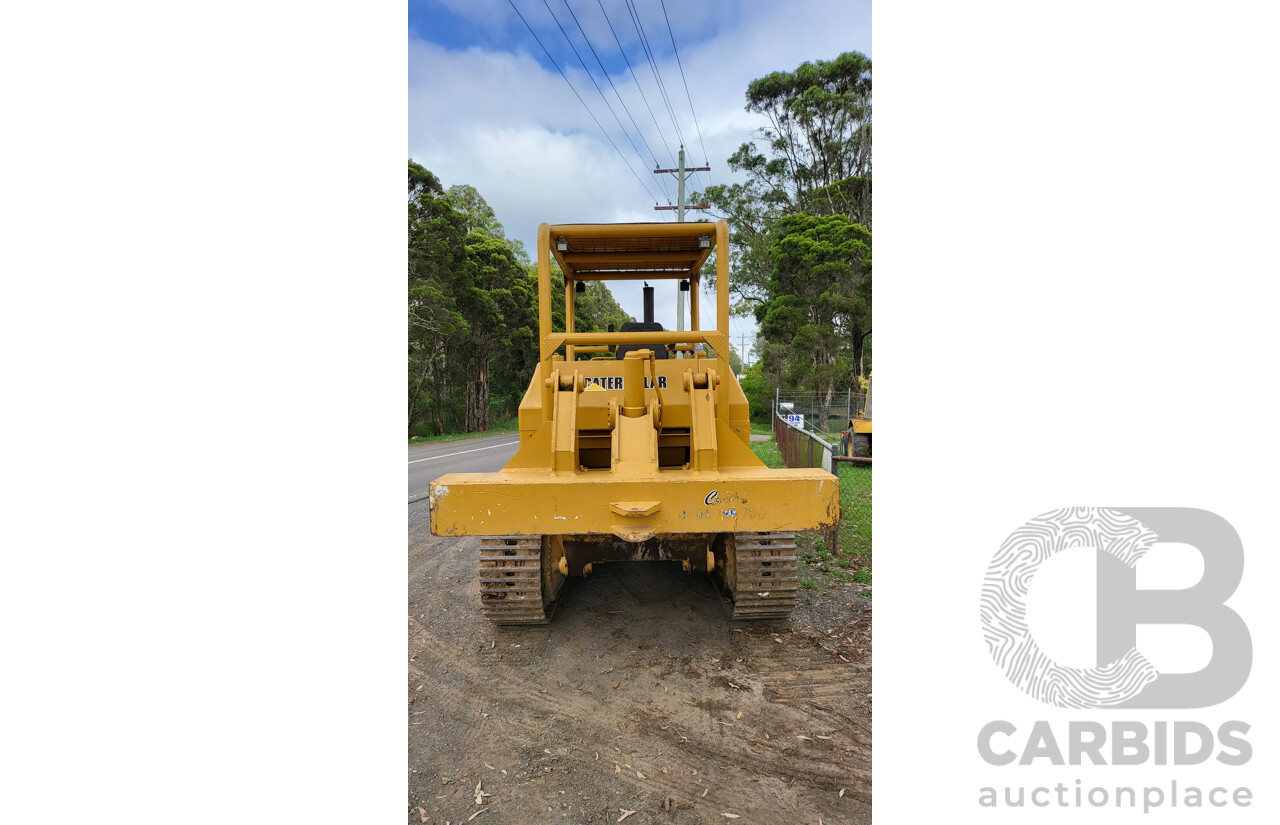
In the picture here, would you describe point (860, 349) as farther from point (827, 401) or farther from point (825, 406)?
point (825, 406)

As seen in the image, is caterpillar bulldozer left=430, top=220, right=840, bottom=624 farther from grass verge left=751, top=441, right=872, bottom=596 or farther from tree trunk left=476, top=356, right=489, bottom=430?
tree trunk left=476, top=356, right=489, bottom=430

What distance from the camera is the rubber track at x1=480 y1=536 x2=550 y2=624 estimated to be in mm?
3512

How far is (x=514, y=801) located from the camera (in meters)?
2.18

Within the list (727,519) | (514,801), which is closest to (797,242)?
(727,519)

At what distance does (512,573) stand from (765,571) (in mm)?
1772

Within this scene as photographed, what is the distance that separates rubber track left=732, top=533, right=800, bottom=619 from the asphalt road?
6.21 metres

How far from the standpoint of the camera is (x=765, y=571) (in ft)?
11.7

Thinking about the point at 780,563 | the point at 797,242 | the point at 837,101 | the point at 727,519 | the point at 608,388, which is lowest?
the point at 780,563

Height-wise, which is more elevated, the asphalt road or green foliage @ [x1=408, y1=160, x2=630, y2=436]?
green foliage @ [x1=408, y1=160, x2=630, y2=436]

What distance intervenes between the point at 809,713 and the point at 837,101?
2768 cm

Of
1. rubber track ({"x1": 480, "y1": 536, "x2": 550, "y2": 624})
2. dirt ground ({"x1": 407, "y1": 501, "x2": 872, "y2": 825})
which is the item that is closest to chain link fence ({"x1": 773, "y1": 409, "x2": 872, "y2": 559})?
dirt ground ({"x1": 407, "y1": 501, "x2": 872, "y2": 825})

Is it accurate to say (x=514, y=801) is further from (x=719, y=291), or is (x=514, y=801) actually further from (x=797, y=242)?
(x=797, y=242)

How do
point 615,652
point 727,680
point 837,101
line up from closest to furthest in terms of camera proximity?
point 727,680 → point 615,652 → point 837,101

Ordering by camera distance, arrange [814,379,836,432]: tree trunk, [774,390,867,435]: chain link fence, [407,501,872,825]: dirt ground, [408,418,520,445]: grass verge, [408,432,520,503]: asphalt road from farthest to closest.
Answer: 1. [408,418,520,445]: grass verge
2. [814,379,836,432]: tree trunk
3. [774,390,867,435]: chain link fence
4. [408,432,520,503]: asphalt road
5. [407,501,872,825]: dirt ground
